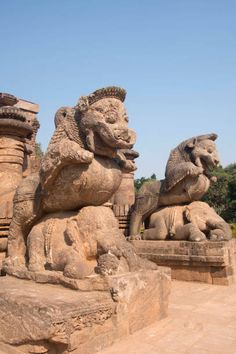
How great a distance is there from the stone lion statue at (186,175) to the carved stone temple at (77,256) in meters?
2.08

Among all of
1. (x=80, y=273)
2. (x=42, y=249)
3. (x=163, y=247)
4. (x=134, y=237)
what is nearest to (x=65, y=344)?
(x=80, y=273)

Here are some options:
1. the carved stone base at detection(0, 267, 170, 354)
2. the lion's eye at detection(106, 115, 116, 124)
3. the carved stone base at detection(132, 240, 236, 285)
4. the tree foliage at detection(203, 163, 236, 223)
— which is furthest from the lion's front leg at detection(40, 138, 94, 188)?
the tree foliage at detection(203, 163, 236, 223)

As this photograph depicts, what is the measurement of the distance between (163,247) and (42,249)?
284 centimetres

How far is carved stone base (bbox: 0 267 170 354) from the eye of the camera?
8.04ft

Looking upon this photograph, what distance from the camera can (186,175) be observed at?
5.80 metres

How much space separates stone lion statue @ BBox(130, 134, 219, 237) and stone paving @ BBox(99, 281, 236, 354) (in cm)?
195

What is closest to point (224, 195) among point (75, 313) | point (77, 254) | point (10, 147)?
point (10, 147)

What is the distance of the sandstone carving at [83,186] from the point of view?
11.1 ft

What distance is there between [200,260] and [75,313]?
11.0ft

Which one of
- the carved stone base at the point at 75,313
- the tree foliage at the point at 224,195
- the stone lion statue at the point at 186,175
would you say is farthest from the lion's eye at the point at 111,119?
the tree foliage at the point at 224,195

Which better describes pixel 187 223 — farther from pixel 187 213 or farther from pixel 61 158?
pixel 61 158

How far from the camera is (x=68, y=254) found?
3.30m

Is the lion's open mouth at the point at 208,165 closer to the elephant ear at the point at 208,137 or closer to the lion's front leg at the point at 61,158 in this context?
the elephant ear at the point at 208,137

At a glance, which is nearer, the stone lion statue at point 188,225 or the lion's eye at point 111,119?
the lion's eye at point 111,119
